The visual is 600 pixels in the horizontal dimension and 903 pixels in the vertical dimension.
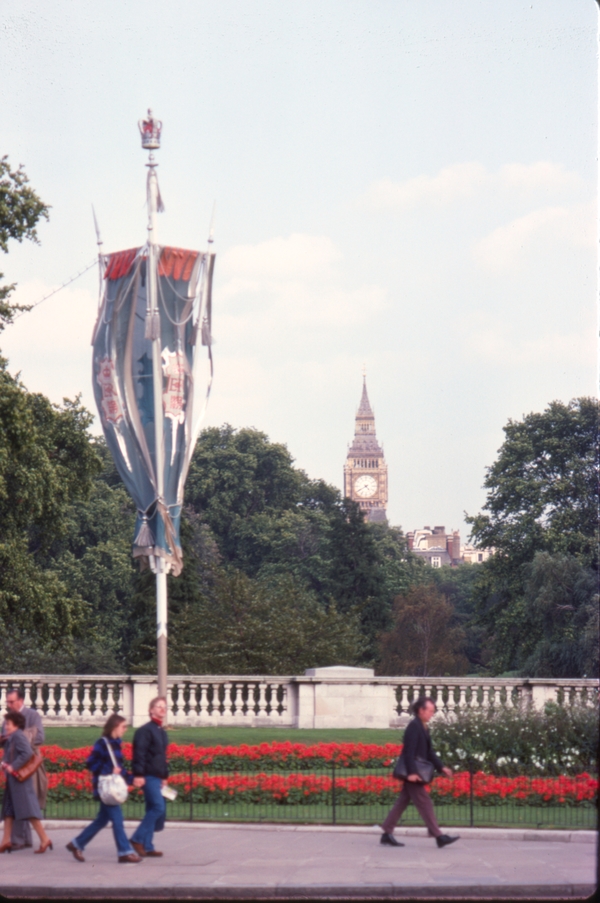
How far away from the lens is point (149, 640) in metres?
47.3

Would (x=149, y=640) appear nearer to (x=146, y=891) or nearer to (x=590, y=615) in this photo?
(x=590, y=615)

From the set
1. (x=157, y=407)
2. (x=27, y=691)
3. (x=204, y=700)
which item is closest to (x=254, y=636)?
(x=204, y=700)

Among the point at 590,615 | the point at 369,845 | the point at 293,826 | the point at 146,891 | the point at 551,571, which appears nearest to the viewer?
the point at 146,891

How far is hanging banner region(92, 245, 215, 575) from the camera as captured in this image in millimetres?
24984

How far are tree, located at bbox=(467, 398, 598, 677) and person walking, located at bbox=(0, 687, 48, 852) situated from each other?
30.3m

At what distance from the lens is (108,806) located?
41.8 ft

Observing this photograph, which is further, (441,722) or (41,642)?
(41,642)

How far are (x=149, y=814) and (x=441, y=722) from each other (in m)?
7.27

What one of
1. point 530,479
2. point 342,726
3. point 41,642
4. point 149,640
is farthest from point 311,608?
point 342,726

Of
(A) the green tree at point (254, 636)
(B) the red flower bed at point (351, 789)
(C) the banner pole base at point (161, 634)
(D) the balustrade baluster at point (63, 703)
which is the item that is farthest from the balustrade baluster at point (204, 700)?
(A) the green tree at point (254, 636)

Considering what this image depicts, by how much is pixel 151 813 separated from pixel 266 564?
63.9 m

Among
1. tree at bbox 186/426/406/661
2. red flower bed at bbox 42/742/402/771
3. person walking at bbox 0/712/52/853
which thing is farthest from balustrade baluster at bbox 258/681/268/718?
tree at bbox 186/426/406/661

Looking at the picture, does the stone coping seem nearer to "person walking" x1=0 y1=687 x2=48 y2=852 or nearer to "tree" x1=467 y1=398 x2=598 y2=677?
"person walking" x1=0 y1=687 x2=48 y2=852

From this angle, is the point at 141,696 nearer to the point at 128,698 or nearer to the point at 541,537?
the point at 128,698
